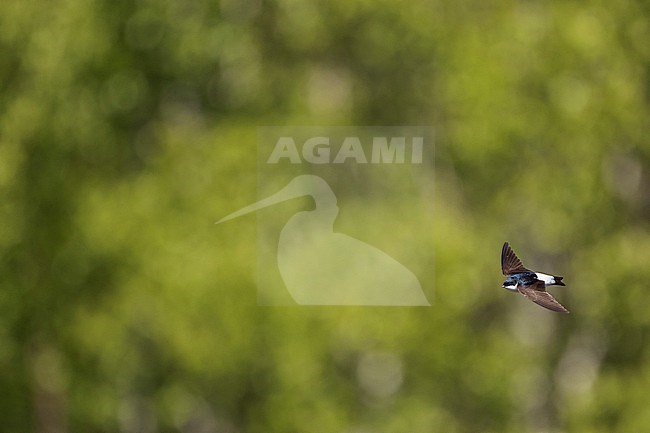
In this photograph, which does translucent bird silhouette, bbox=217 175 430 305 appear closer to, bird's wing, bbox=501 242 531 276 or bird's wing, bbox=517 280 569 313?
bird's wing, bbox=501 242 531 276

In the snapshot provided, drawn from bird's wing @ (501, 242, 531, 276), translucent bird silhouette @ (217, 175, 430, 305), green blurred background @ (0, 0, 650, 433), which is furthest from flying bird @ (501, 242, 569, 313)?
translucent bird silhouette @ (217, 175, 430, 305)

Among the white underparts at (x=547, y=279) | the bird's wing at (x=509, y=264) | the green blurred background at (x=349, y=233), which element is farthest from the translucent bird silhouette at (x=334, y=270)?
the white underparts at (x=547, y=279)

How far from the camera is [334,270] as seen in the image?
1311 centimetres

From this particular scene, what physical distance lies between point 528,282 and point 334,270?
9.41 metres

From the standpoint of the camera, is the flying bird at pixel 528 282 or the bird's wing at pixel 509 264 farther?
the bird's wing at pixel 509 264

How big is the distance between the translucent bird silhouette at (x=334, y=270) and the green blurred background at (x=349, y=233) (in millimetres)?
194

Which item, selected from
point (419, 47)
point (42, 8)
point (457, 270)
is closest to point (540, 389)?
point (457, 270)

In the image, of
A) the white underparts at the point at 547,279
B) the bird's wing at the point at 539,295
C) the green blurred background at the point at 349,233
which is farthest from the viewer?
the green blurred background at the point at 349,233

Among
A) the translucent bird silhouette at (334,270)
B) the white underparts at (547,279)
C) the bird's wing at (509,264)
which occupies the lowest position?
the white underparts at (547,279)

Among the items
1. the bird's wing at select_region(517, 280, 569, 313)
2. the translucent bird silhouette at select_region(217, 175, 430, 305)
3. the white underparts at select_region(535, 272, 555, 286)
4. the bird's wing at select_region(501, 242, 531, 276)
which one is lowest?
the bird's wing at select_region(517, 280, 569, 313)

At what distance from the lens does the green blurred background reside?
1305 centimetres

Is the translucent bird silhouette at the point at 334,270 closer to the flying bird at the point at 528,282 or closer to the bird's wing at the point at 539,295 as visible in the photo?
the flying bird at the point at 528,282

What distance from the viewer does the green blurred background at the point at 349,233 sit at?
13.0m

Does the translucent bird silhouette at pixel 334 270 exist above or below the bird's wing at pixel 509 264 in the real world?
above
